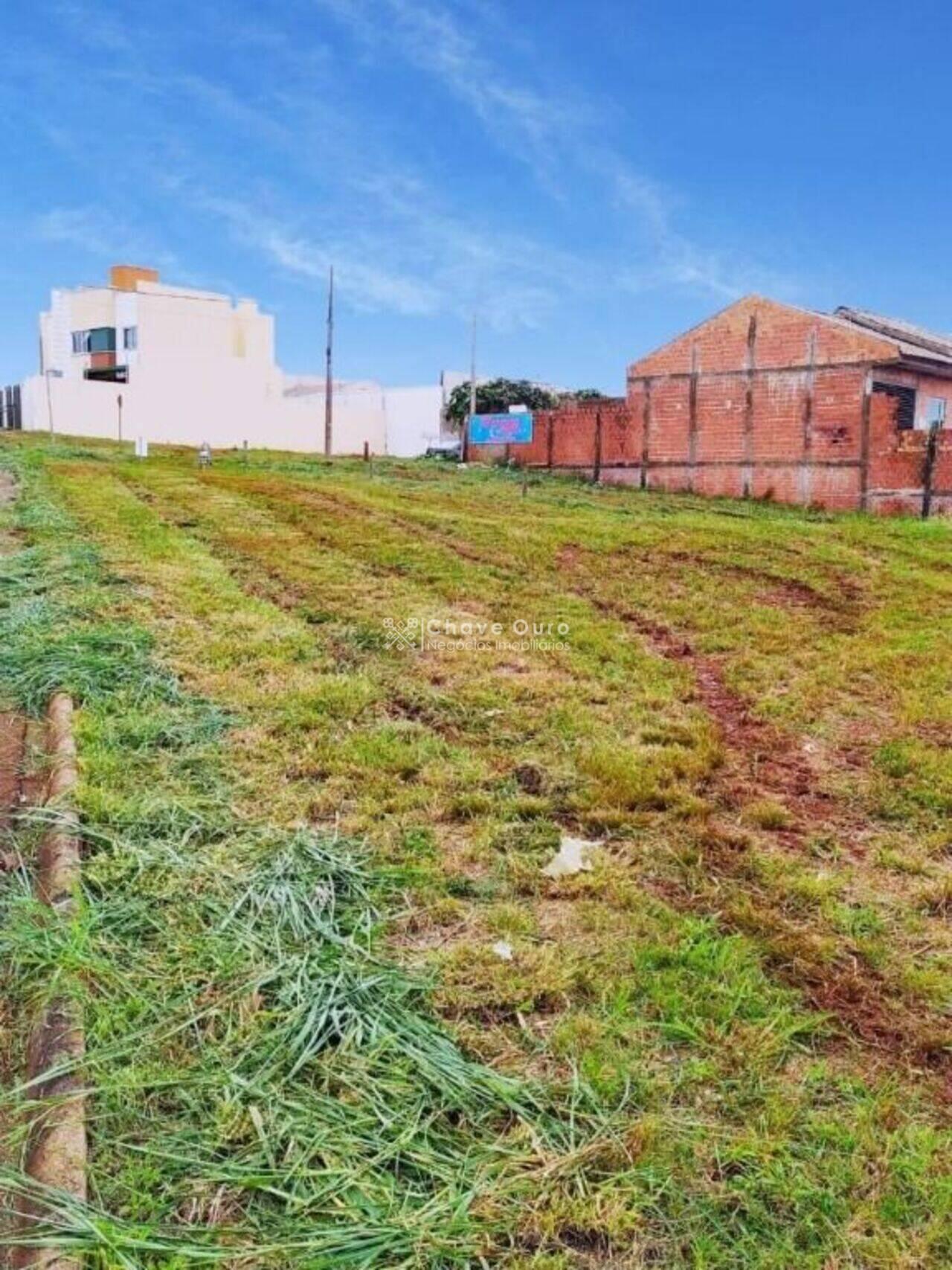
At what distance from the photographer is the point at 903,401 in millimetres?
19312

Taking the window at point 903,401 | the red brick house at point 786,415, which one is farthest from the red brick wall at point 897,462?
the window at point 903,401

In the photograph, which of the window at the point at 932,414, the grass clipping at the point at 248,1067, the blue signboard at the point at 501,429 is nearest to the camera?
the grass clipping at the point at 248,1067

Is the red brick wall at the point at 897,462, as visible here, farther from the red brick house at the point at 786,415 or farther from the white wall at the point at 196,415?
the white wall at the point at 196,415

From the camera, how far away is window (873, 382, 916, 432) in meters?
18.7

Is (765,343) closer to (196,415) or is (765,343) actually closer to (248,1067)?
(248,1067)

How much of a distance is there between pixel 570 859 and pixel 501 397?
137 feet

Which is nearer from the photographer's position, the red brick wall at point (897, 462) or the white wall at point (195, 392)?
the red brick wall at point (897, 462)

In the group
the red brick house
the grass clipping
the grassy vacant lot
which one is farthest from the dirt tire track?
the red brick house

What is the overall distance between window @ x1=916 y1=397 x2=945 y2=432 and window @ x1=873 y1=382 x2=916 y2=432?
0.26m

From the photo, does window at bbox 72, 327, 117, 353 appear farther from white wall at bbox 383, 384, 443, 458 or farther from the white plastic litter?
the white plastic litter

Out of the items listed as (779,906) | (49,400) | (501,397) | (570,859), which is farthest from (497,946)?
(501,397)

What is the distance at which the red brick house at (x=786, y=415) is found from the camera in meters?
18.0

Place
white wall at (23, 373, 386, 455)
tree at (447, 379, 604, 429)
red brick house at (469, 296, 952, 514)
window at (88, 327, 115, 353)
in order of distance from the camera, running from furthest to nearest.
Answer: window at (88, 327, 115, 353) → tree at (447, 379, 604, 429) → white wall at (23, 373, 386, 455) → red brick house at (469, 296, 952, 514)

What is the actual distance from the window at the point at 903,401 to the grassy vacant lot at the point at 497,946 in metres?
14.8
